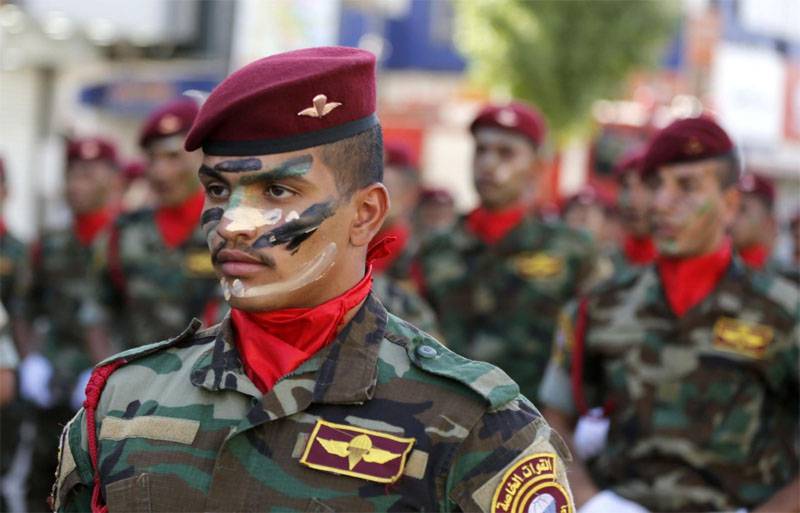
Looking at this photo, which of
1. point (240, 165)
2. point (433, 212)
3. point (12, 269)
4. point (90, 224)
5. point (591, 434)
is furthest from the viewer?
point (433, 212)

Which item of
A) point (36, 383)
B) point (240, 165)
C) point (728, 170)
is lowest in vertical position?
point (36, 383)

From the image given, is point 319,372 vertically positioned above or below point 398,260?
above

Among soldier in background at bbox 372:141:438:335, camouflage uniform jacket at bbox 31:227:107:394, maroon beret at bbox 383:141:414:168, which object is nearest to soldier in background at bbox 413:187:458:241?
soldier in background at bbox 372:141:438:335

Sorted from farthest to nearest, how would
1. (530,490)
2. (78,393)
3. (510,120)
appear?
1. (78,393)
2. (510,120)
3. (530,490)

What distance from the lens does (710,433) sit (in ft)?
17.5

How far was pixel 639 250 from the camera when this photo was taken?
10016 millimetres

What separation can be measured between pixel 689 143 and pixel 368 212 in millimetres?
2999

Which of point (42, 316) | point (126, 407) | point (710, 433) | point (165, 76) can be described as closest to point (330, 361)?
point (126, 407)

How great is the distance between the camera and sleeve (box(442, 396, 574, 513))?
282 centimetres

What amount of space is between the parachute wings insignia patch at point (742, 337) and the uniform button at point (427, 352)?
2705mm

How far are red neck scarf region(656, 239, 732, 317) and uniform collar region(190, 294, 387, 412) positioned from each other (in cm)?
280

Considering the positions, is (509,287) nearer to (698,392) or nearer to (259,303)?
(698,392)

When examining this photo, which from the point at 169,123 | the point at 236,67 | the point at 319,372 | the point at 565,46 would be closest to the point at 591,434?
the point at 319,372

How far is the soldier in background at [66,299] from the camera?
925 cm
